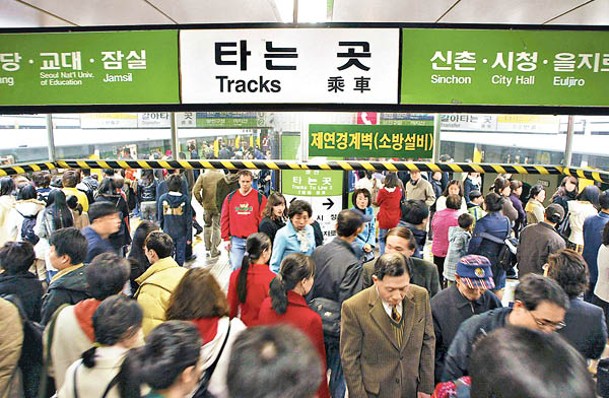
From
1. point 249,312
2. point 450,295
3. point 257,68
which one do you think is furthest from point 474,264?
point 257,68

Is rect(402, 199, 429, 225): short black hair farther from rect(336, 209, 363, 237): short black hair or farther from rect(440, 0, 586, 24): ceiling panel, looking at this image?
rect(440, 0, 586, 24): ceiling panel

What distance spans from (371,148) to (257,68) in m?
1.58

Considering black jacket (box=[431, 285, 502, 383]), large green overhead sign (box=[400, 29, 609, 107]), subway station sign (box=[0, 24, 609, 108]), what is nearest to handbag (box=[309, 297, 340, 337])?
black jacket (box=[431, 285, 502, 383])

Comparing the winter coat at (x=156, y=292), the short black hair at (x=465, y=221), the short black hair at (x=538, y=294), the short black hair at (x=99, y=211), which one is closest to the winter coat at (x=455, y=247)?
the short black hair at (x=465, y=221)

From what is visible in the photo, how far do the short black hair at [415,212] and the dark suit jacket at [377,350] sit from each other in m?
1.69

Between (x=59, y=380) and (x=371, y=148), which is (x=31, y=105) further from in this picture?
(x=371, y=148)

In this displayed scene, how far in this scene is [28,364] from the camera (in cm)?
230

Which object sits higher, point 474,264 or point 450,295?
point 474,264

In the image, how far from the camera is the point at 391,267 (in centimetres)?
224

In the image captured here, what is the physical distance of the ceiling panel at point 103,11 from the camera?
2787 mm

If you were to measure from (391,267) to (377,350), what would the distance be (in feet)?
1.47

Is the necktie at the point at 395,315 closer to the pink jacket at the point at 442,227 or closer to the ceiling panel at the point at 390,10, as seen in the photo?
the ceiling panel at the point at 390,10

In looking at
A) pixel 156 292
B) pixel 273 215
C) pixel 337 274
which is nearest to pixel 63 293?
pixel 156 292

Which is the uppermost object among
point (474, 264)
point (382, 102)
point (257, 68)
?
point (257, 68)
